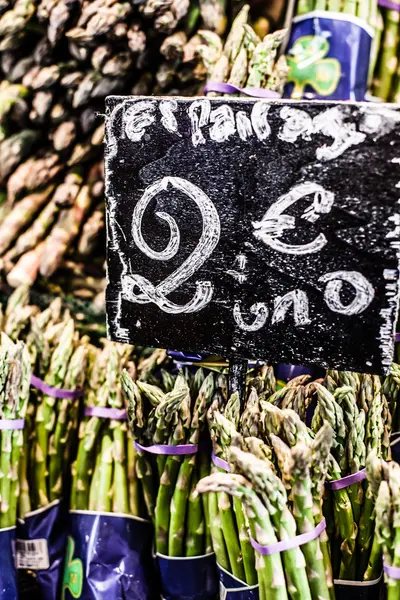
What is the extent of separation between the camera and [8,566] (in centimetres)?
213

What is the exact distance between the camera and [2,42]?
8.89 feet

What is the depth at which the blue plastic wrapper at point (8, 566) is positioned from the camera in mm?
2104

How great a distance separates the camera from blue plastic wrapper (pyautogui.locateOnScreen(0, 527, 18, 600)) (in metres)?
2.10

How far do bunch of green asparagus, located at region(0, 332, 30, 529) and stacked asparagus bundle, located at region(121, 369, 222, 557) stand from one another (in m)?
0.41

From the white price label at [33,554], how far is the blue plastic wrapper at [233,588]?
29.7 inches

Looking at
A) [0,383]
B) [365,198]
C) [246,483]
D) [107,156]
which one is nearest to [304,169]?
[365,198]

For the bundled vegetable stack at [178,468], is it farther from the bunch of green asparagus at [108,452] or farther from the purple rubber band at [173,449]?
the bunch of green asparagus at [108,452]

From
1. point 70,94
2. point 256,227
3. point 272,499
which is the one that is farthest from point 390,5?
point 272,499

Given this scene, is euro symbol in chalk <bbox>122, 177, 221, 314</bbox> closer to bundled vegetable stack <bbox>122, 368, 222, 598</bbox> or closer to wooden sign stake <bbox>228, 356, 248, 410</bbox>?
wooden sign stake <bbox>228, 356, 248, 410</bbox>

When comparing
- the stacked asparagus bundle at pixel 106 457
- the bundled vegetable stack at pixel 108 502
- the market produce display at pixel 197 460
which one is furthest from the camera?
the stacked asparagus bundle at pixel 106 457

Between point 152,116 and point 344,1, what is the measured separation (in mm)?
1325

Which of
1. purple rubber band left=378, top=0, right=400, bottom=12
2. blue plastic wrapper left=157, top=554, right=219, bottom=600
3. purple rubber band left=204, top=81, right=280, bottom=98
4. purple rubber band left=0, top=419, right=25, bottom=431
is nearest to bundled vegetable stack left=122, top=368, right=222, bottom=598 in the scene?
blue plastic wrapper left=157, top=554, right=219, bottom=600

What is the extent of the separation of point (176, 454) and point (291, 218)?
91 cm

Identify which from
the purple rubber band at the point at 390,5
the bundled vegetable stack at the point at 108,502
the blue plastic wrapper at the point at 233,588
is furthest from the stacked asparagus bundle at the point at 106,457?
the purple rubber band at the point at 390,5
